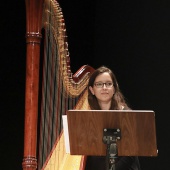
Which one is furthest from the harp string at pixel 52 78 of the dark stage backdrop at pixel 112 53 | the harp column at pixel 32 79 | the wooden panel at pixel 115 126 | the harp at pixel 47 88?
the dark stage backdrop at pixel 112 53

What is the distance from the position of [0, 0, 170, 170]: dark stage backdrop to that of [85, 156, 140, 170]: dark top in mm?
1346

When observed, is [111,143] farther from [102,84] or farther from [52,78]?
[102,84]

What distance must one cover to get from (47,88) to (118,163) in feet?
1.84

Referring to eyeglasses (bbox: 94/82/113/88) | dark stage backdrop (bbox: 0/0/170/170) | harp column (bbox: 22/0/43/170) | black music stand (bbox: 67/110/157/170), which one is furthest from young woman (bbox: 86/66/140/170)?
dark stage backdrop (bbox: 0/0/170/170)

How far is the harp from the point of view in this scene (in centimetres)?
191

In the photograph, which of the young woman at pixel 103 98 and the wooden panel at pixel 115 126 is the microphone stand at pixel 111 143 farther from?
the young woman at pixel 103 98

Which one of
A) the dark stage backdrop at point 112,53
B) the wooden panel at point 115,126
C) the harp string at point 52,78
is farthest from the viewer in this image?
the dark stage backdrop at point 112,53

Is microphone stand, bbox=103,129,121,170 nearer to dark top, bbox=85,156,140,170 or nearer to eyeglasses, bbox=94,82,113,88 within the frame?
dark top, bbox=85,156,140,170

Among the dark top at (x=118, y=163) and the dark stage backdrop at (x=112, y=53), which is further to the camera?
the dark stage backdrop at (x=112, y=53)

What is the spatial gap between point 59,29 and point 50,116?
1.38 ft

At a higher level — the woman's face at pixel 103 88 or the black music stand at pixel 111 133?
the woman's face at pixel 103 88

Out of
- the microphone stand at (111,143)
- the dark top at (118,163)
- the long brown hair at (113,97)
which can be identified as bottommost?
the dark top at (118,163)

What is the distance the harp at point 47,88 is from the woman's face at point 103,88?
173 millimetres

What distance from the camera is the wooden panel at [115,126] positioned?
1.89m
